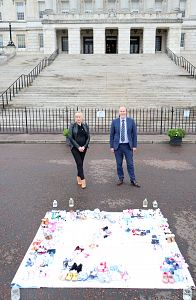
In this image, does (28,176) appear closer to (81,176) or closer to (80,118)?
(81,176)

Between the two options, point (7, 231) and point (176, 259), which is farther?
point (7, 231)

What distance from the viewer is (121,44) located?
44750 mm

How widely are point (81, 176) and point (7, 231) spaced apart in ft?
8.43

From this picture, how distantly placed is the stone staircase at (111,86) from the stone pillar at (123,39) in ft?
38.0

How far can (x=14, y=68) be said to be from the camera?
31625mm

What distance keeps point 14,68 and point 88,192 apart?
27.0 meters

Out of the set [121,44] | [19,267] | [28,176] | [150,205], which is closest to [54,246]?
[19,267]

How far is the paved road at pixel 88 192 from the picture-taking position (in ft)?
14.3

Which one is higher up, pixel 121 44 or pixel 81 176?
pixel 121 44

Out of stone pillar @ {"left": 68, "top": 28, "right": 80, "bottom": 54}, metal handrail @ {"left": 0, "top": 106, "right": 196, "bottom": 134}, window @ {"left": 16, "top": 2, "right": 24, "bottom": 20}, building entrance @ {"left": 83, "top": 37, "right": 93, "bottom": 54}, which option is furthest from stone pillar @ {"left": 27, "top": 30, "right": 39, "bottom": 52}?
metal handrail @ {"left": 0, "top": 106, "right": 196, "bottom": 134}

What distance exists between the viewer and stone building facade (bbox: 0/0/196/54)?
43781 millimetres

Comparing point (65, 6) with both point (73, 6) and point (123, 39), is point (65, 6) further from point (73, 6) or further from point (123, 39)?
point (123, 39)

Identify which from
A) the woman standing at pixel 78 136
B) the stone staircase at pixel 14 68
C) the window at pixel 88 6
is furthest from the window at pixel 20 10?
the woman standing at pixel 78 136

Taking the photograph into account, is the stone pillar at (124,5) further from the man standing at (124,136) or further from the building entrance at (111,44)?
the man standing at (124,136)
